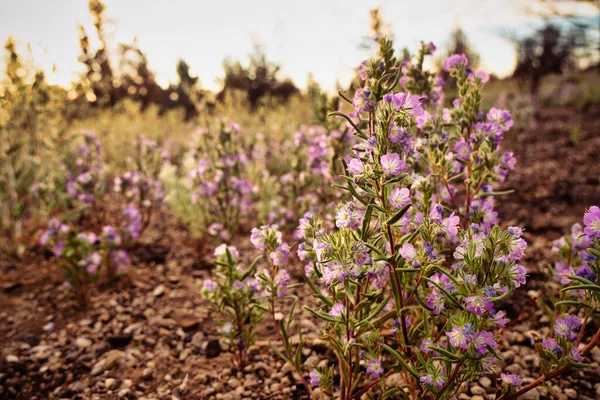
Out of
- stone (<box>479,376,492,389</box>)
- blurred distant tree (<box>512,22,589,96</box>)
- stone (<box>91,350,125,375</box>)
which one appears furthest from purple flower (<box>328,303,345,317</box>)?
blurred distant tree (<box>512,22,589,96</box>)

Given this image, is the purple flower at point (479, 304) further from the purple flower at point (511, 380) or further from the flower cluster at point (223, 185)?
the flower cluster at point (223, 185)

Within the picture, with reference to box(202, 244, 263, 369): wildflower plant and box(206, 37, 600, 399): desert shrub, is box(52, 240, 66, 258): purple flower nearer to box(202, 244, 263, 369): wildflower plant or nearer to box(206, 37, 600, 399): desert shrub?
box(202, 244, 263, 369): wildflower plant

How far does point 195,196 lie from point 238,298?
84.2 inches

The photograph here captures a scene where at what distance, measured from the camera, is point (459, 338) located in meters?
1.21

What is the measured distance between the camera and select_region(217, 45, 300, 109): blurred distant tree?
19.5m

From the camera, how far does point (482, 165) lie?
69.1 inches

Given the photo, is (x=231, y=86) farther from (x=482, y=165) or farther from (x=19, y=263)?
(x=482, y=165)

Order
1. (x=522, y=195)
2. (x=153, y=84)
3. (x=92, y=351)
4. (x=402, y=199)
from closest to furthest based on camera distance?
1. (x=402, y=199)
2. (x=92, y=351)
3. (x=522, y=195)
4. (x=153, y=84)

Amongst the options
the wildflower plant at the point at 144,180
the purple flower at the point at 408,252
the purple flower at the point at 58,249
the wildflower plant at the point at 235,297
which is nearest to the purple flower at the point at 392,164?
the purple flower at the point at 408,252

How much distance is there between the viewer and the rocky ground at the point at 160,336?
2.19 meters

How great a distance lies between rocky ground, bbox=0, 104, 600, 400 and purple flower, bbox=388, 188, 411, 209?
131 centimetres

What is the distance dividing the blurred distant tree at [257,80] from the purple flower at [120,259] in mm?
15863

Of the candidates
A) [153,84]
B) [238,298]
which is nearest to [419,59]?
[238,298]

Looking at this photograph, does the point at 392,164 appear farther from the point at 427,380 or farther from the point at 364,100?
the point at 427,380
